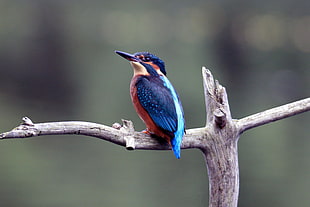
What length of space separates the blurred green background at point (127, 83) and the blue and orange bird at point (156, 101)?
3809mm

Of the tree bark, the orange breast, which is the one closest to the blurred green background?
the orange breast

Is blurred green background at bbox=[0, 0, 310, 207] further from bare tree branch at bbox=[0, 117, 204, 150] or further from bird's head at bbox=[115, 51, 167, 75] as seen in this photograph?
bare tree branch at bbox=[0, 117, 204, 150]

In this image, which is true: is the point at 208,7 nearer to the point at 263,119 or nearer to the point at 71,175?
the point at 71,175

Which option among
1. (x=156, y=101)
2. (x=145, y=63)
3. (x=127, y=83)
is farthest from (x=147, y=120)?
(x=127, y=83)

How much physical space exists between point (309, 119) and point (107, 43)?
284 centimetres

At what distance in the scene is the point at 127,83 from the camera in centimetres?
694

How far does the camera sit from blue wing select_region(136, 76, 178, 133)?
2796 mm

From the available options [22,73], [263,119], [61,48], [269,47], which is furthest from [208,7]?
[263,119]

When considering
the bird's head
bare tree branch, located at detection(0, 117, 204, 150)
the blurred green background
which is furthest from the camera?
the blurred green background

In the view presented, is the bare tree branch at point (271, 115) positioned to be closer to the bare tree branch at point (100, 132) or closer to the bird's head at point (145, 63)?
the bare tree branch at point (100, 132)

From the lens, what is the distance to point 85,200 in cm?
753

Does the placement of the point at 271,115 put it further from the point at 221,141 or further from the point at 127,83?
the point at 127,83

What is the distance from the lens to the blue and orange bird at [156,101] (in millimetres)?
2744

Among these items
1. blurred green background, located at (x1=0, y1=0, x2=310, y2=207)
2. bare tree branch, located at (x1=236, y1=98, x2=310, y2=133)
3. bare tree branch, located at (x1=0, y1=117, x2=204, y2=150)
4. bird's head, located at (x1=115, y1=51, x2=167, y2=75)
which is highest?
blurred green background, located at (x1=0, y1=0, x2=310, y2=207)
